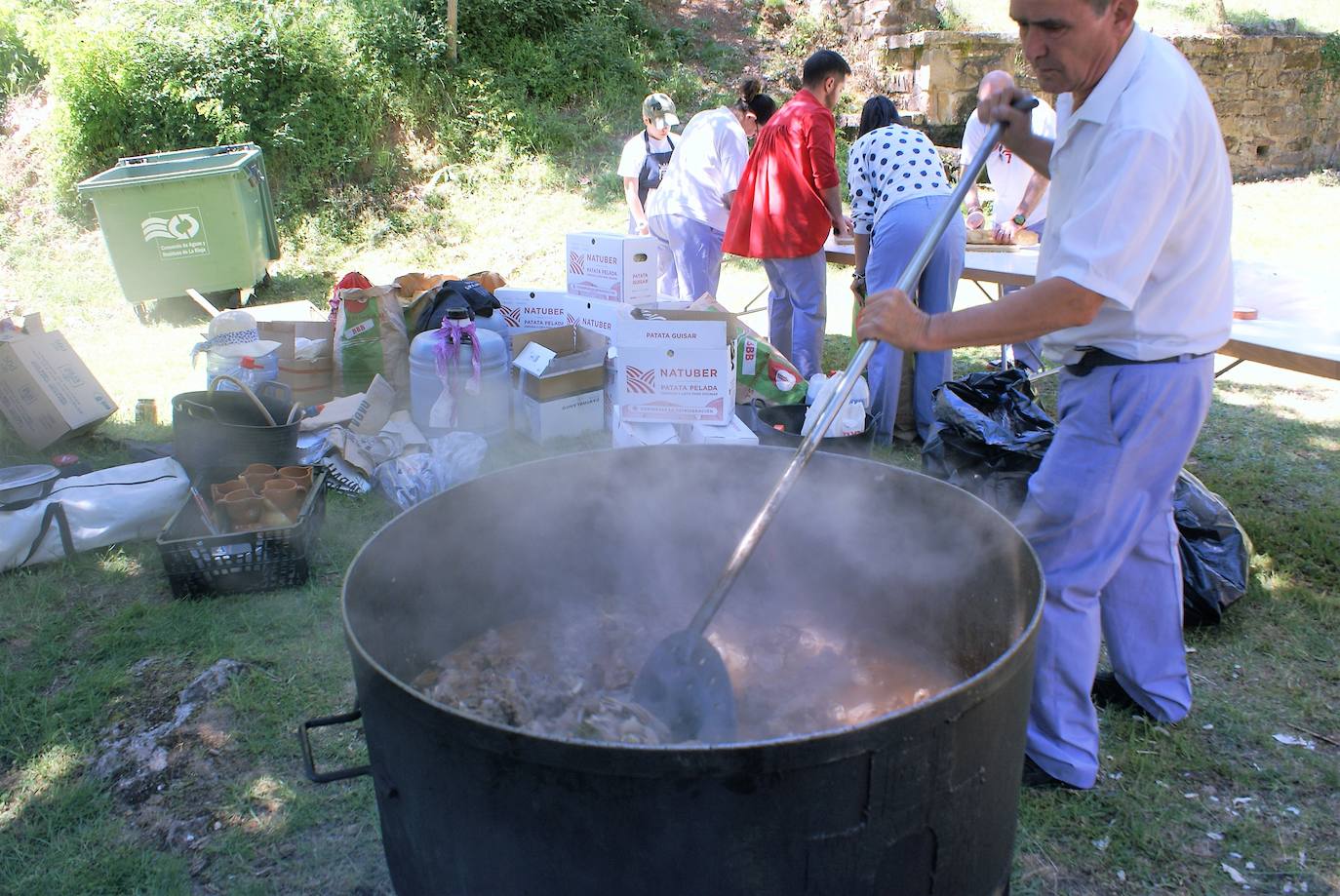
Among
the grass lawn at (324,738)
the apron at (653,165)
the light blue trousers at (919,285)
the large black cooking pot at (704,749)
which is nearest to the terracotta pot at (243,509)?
the grass lawn at (324,738)

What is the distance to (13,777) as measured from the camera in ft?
8.93

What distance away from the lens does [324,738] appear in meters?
2.87

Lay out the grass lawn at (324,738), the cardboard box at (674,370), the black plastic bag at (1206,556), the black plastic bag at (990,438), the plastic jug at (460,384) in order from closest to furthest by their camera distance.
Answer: the grass lawn at (324,738) → the black plastic bag at (1206,556) → the black plastic bag at (990,438) → the cardboard box at (674,370) → the plastic jug at (460,384)

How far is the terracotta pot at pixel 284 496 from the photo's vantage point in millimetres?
3947

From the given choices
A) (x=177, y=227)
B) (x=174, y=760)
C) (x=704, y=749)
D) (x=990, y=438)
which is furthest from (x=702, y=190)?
(x=704, y=749)

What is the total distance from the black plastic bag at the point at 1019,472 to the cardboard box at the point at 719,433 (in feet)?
3.07

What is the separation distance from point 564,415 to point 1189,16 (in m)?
12.0

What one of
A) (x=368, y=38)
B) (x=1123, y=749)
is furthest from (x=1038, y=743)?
(x=368, y=38)

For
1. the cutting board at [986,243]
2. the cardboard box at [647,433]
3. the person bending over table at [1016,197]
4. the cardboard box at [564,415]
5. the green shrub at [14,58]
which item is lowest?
the cardboard box at [564,415]

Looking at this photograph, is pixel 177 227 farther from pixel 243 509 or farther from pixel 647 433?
pixel 647 433

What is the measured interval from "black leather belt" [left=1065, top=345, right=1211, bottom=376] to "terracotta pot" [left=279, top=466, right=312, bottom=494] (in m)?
3.20

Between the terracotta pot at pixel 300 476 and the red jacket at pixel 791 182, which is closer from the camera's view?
the terracotta pot at pixel 300 476

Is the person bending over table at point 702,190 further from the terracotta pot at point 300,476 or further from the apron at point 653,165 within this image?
the terracotta pot at point 300,476

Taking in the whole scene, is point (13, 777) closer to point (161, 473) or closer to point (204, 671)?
point (204, 671)
